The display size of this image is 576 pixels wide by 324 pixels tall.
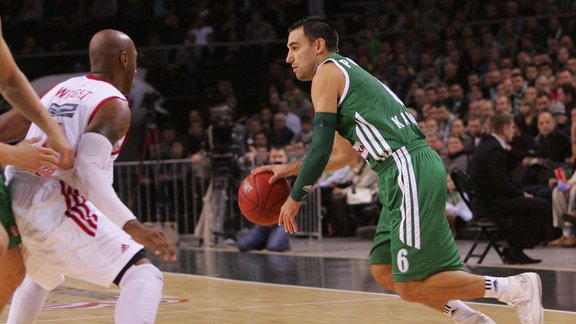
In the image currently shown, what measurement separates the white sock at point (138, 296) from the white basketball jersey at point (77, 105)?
1.43 ft

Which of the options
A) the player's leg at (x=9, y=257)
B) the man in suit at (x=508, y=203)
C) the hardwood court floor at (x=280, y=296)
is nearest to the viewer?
the player's leg at (x=9, y=257)

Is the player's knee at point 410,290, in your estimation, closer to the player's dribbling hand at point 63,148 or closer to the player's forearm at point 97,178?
the player's forearm at point 97,178

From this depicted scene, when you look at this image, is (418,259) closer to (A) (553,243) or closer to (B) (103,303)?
(B) (103,303)

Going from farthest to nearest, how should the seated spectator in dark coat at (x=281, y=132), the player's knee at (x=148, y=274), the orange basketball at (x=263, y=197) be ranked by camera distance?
1. the seated spectator in dark coat at (x=281, y=132)
2. the orange basketball at (x=263, y=197)
3. the player's knee at (x=148, y=274)

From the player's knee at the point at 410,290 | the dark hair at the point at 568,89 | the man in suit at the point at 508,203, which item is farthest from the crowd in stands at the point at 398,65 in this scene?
the player's knee at the point at 410,290

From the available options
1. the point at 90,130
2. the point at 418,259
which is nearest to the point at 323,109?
the point at 418,259

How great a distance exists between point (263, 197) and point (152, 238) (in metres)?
1.67

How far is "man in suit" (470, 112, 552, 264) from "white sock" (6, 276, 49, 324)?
6380 millimetres

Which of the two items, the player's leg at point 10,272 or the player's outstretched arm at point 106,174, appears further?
the player's leg at point 10,272

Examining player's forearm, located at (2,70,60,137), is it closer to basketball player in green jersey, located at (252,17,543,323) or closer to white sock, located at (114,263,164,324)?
white sock, located at (114,263,164,324)

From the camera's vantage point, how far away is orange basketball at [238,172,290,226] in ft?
19.6

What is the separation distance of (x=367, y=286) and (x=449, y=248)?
3922 mm

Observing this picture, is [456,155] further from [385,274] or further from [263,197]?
[385,274]

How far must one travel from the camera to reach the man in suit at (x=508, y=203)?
10.7 m
